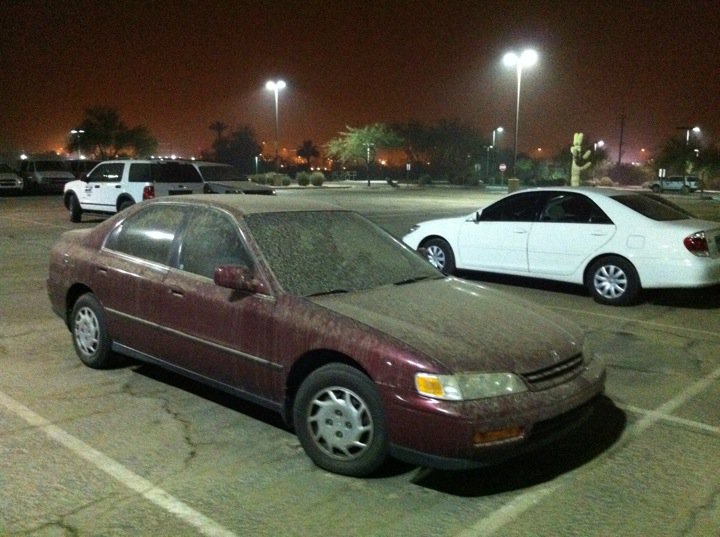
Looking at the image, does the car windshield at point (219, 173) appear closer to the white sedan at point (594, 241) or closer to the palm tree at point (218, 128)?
the white sedan at point (594, 241)

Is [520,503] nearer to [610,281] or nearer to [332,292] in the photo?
[332,292]

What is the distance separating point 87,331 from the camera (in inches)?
237

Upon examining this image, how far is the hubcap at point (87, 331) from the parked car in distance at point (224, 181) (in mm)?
12099

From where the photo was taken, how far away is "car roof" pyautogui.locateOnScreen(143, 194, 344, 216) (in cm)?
521

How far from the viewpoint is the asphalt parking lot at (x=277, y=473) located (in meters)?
3.63

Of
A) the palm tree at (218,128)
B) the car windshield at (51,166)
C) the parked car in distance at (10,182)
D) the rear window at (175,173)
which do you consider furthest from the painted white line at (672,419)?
the palm tree at (218,128)

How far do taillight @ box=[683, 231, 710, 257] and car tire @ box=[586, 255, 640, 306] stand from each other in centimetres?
67

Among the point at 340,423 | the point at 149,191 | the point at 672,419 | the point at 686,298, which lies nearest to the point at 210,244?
the point at 340,423

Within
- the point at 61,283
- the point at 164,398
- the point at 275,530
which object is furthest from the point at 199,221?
the point at 275,530

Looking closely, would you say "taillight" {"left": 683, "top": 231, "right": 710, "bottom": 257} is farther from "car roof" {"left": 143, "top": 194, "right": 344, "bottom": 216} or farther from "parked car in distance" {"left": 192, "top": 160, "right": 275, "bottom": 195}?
"parked car in distance" {"left": 192, "top": 160, "right": 275, "bottom": 195}

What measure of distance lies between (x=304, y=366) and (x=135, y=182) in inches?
593

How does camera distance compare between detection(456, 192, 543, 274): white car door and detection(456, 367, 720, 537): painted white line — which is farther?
detection(456, 192, 543, 274): white car door

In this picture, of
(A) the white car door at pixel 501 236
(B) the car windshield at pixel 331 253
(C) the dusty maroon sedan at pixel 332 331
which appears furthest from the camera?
(A) the white car door at pixel 501 236

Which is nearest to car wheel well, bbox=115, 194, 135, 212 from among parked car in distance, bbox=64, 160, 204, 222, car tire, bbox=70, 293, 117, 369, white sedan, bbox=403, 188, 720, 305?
parked car in distance, bbox=64, 160, 204, 222
